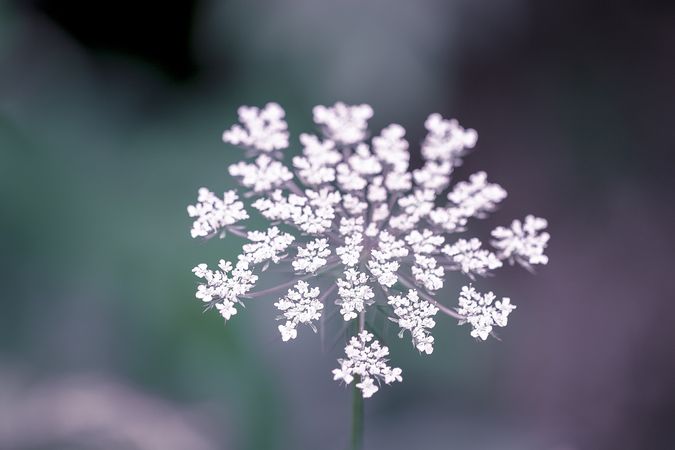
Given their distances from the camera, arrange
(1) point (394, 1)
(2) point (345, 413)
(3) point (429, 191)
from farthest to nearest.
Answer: (2) point (345, 413), (1) point (394, 1), (3) point (429, 191)

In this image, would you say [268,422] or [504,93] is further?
[504,93]

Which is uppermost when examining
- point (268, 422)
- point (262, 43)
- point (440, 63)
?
point (440, 63)

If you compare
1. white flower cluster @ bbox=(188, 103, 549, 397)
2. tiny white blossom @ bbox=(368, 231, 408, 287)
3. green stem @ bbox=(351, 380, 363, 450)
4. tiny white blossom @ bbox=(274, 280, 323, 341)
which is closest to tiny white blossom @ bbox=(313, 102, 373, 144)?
white flower cluster @ bbox=(188, 103, 549, 397)

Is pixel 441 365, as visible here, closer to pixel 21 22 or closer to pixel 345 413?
pixel 345 413

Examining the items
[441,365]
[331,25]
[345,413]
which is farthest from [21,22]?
[441,365]

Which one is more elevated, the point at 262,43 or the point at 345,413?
the point at 262,43

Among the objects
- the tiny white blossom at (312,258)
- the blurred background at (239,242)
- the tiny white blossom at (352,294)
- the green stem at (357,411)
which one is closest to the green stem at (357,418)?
the green stem at (357,411)

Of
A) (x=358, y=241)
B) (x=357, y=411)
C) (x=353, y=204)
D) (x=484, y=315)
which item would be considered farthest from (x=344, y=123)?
(x=357, y=411)
